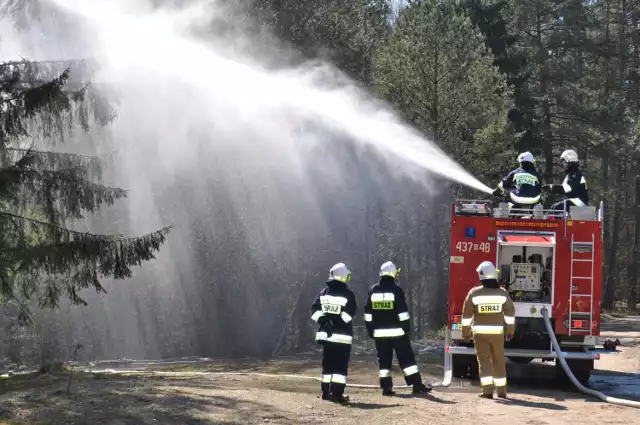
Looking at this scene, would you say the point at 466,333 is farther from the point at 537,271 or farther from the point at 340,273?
the point at 537,271

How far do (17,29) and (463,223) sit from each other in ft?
28.2

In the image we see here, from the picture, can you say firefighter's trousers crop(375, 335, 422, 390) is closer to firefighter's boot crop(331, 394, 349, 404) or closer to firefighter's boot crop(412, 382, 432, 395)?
firefighter's boot crop(412, 382, 432, 395)

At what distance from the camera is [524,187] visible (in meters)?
13.7

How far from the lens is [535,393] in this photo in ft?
40.2

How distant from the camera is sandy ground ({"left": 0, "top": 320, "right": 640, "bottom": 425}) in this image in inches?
354

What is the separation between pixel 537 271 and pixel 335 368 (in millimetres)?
4041

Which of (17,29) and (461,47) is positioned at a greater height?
(461,47)

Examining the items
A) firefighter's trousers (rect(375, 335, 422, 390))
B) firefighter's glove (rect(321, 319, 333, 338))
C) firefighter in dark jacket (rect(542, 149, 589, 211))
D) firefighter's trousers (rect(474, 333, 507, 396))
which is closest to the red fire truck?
firefighter in dark jacket (rect(542, 149, 589, 211))

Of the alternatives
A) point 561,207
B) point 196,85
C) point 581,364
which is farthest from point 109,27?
point 581,364

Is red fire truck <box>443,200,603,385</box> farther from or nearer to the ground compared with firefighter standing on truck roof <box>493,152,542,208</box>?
nearer to the ground

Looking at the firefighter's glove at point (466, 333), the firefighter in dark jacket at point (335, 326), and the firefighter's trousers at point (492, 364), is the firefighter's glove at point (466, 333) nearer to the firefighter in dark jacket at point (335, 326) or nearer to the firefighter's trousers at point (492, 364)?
the firefighter's trousers at point (492, 364)

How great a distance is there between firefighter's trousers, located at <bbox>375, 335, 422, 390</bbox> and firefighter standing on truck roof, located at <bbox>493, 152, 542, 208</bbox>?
137 inches

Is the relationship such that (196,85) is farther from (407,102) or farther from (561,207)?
(561,207)

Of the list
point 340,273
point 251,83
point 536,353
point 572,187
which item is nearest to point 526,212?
point 572,187
